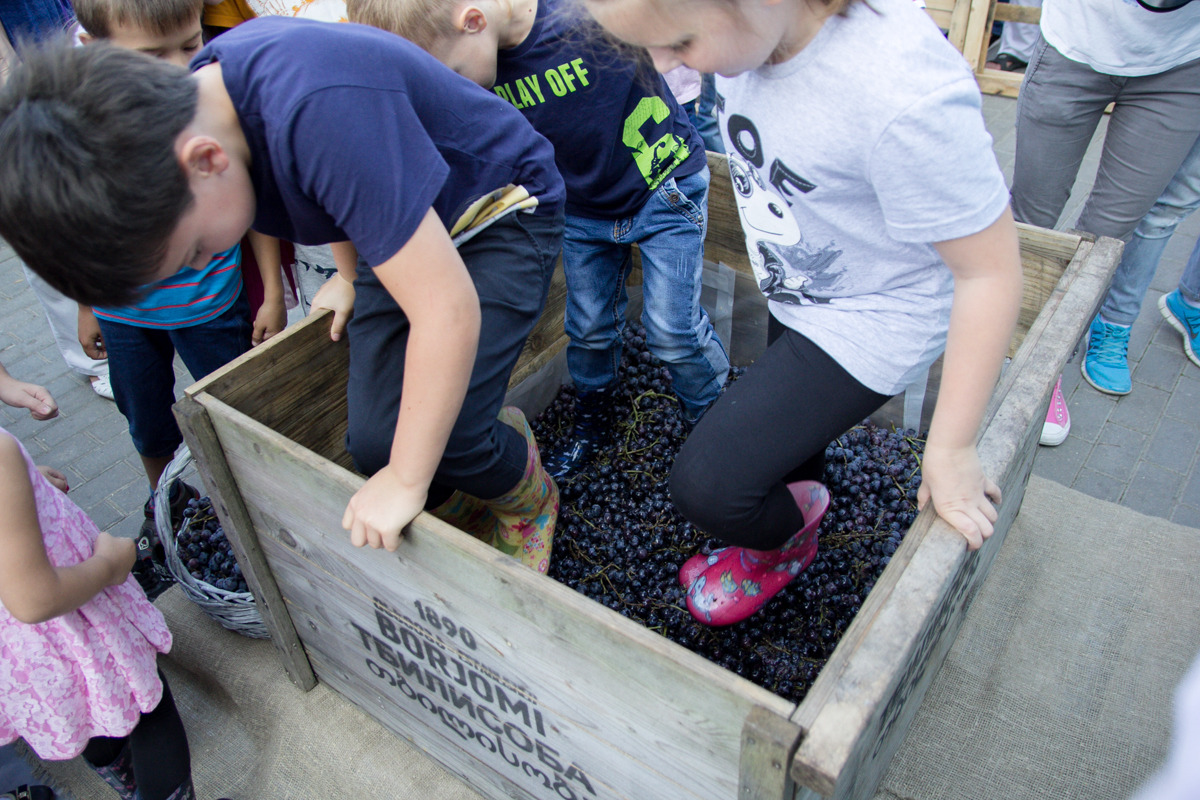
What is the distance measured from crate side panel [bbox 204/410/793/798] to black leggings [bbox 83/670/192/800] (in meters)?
0.47

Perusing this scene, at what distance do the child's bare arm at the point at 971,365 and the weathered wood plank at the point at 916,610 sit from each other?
0.14ft

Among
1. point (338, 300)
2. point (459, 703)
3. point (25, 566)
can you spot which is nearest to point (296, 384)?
point (338, 300)

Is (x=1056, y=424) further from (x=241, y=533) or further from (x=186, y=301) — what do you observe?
(x=186, y=301)

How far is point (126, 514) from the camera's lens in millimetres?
2551

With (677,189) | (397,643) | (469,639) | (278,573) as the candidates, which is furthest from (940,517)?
(278,573)

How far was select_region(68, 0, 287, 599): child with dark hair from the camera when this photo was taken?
172cm

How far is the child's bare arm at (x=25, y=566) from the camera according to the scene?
45.8 inches

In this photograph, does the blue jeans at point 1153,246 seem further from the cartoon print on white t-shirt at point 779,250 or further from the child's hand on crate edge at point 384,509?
the child's hand on crate edge at point 384,509

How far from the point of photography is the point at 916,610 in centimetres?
101

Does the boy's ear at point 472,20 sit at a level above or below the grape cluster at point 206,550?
above

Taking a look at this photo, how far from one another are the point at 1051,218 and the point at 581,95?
4.87 ft

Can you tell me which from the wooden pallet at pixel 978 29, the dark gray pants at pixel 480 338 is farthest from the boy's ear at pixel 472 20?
the wooden pallet at pixel 978 29

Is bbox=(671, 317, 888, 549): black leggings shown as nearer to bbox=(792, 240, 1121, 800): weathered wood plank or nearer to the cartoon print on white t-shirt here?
the cartoon print on white t-shirt

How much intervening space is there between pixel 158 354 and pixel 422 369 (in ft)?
3.83
